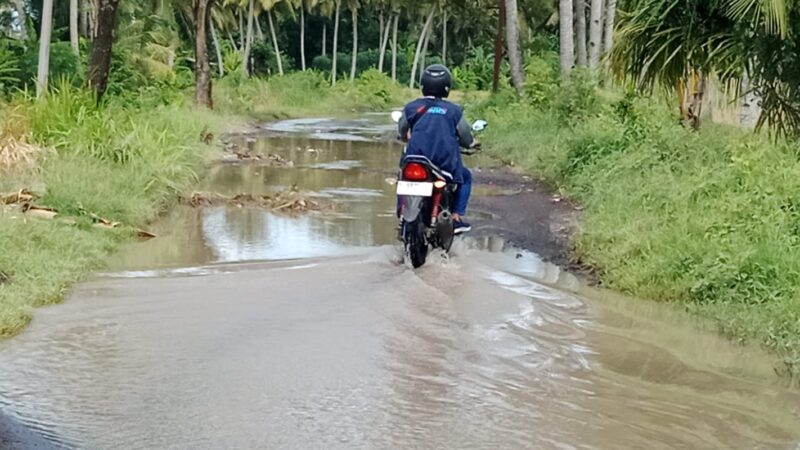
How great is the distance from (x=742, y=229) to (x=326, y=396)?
4570 millimetres

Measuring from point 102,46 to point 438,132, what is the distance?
324 inches

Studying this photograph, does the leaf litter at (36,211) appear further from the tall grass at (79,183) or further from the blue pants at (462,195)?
the blue pants at (462,195)

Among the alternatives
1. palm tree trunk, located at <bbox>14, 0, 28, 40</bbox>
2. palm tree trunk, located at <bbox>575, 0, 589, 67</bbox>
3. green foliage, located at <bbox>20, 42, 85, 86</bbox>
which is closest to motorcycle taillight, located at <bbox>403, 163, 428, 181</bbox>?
green foliage, located at <bbox>20, 42, 85, 86</bbox>

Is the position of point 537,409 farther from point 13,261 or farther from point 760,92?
point 13,261

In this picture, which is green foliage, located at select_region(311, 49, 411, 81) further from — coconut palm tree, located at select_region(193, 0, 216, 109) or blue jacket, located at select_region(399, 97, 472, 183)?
blue jacket, located at select_region(399, 97, 472, 183)

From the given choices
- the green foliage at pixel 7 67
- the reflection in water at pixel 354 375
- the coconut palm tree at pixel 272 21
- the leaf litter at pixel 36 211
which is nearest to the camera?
the reflection in water at pixel 354 375

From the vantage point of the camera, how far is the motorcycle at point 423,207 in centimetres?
845

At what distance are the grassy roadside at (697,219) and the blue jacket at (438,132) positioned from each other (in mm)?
1736

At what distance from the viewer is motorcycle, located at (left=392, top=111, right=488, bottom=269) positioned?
8445 millimetres

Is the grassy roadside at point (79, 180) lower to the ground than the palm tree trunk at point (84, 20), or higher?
lower

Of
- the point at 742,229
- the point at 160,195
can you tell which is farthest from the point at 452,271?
the point at 160,195

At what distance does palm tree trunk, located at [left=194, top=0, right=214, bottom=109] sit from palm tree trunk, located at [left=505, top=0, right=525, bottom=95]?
28.2ft

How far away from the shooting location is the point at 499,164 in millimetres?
18609

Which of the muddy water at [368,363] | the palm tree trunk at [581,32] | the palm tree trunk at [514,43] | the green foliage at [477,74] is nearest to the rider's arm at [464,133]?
the muddy water at [368,363]
